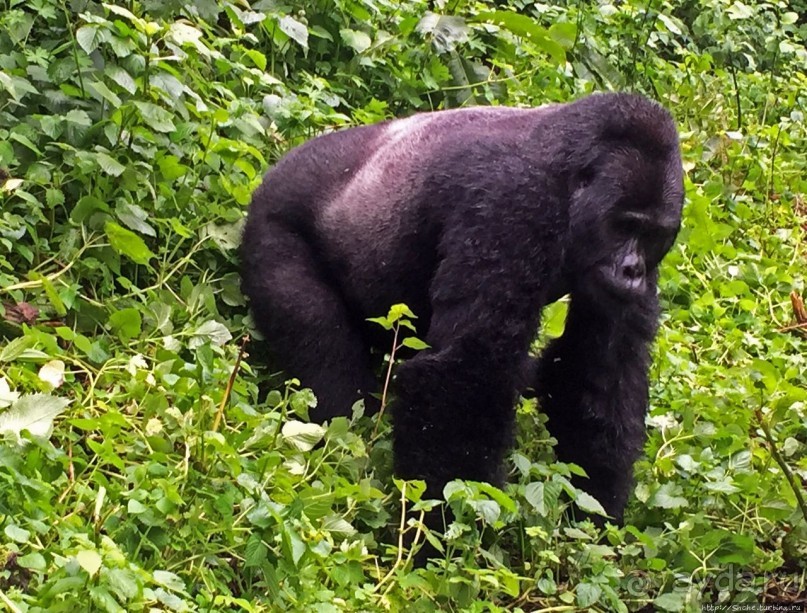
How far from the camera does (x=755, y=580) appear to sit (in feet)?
10.8

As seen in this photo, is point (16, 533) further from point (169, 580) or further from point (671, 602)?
point (671, 602)

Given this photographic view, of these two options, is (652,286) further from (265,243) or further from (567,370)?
(265,243)

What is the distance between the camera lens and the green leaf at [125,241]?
12.6 feet

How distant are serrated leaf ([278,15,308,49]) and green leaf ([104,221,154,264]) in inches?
71.4

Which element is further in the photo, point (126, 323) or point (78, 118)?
point (78, 118)

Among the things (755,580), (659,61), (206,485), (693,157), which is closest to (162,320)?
(206,485)

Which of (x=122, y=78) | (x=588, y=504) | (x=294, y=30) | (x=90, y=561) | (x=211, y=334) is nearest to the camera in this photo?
(x=90, y=561)

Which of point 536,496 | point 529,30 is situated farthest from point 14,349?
point 529,30

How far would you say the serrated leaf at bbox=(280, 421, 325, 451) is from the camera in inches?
126

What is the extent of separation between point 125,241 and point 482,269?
4.29 ft

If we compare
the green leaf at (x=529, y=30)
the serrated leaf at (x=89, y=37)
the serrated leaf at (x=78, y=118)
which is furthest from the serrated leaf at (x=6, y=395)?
the green leaf at (x=529, y=30)

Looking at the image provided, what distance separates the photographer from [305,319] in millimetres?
3975

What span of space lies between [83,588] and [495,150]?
199 centimetres

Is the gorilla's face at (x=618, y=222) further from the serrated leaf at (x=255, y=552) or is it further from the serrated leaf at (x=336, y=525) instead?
the serrated leaf at (x=255, y=552)
